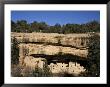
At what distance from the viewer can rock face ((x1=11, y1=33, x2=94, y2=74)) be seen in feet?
19.5

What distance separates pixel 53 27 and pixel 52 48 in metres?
0.12

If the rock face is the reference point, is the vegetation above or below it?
above

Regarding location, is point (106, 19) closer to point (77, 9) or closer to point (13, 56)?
point (77, 9)

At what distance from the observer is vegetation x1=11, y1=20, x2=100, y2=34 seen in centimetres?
593

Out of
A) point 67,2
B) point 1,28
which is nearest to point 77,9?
point 67,2

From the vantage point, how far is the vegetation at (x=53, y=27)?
5.93 metres

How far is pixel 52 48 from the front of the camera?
19.5ft

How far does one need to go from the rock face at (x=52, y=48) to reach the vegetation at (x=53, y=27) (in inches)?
0.9

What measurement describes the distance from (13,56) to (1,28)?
0.57 feet

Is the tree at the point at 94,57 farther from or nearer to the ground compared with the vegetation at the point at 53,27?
nearer to the ground

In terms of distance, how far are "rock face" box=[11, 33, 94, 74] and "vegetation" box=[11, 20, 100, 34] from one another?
0.07ft

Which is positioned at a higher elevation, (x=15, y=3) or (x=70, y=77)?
(x=15, y=3)

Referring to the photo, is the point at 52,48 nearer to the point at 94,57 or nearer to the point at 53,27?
the point at 53,27

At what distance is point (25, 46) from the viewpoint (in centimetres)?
595
